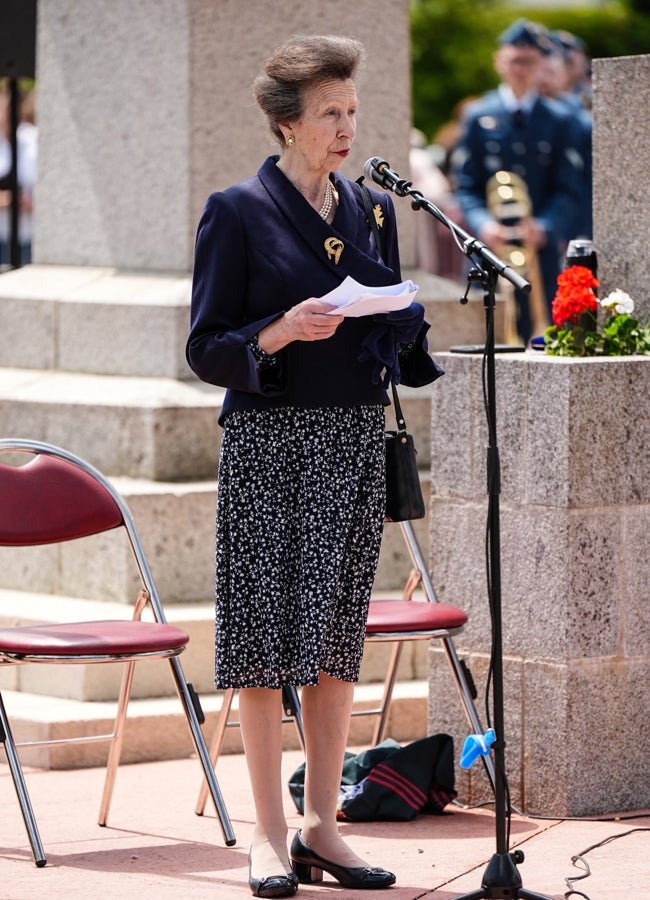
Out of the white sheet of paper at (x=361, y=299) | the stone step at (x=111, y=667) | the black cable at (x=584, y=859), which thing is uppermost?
the white sheet of paper at (x=361, y=299)

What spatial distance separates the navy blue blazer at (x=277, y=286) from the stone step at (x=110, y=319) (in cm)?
259

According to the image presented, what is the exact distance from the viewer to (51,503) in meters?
5.57

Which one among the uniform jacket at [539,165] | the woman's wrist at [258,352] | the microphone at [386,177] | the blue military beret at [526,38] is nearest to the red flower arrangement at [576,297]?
the microphone at [386,177]

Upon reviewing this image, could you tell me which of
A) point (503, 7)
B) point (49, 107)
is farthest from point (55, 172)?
point (503, 7)

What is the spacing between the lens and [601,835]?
5.30m

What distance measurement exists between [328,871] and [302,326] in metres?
1.38

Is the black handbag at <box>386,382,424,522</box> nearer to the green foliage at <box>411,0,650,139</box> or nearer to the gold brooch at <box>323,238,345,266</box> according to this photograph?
the gold brooch at <box>323,238,345,266</box>

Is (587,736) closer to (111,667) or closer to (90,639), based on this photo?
(90,639)

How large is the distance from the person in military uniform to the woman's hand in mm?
6107

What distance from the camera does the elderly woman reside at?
4.59m

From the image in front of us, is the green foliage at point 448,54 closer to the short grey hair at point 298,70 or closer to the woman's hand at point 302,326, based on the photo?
the short grey hair at point 298,70

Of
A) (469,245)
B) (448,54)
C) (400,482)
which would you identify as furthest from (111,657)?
(448,54)

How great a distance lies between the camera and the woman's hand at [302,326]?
14.4 ft

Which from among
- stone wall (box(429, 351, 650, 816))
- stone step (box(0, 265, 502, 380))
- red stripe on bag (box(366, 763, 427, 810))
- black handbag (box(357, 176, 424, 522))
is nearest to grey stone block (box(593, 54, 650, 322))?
stone wall (box(429, 351, 650, 816))
